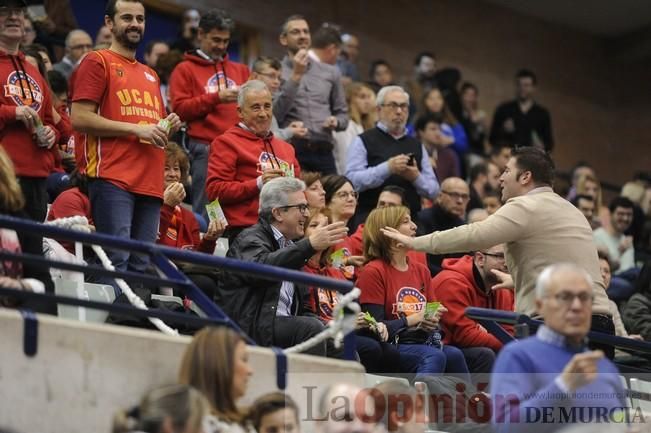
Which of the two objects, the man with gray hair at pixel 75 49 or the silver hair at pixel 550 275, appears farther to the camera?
the man with gray hair at pixel 75 49

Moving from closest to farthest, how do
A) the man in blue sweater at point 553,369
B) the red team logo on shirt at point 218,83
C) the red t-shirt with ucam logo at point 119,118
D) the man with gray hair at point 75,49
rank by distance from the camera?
the man in blue sweater at point 553,369 → the red t-shirt with ucam logo at point 119,118 → the red team logo on shirt at point 218,83 → the man with gray hair at point 75,49

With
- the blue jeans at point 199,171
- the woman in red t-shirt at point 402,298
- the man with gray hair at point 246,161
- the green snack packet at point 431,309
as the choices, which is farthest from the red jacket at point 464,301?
the blue jeans at point 199,171

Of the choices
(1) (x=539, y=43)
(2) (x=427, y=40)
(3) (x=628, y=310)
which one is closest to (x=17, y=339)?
(3) (x=628, y=310)

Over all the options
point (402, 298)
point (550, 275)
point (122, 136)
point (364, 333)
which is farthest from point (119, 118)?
point (550, 275)

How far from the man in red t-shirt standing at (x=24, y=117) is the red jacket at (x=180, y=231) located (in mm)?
962

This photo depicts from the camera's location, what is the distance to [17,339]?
19.4 ft

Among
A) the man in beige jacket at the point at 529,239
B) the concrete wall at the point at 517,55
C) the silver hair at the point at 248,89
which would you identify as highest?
the concrete wall at the point at 517,55

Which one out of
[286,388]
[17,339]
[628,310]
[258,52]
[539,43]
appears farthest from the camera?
[539,43]

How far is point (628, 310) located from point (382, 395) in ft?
15.8

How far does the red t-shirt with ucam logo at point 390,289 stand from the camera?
860cm

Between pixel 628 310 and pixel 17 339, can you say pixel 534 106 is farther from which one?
pixel 17 339

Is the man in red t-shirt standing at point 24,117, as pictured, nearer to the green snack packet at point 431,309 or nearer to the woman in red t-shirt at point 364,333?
the woman in red t-shirt at point 364,333

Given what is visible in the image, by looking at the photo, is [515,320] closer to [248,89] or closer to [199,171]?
[248,89]

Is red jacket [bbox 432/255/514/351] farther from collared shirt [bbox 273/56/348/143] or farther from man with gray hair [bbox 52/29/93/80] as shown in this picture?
man with gray hair [bbox 52/29/93/80]
